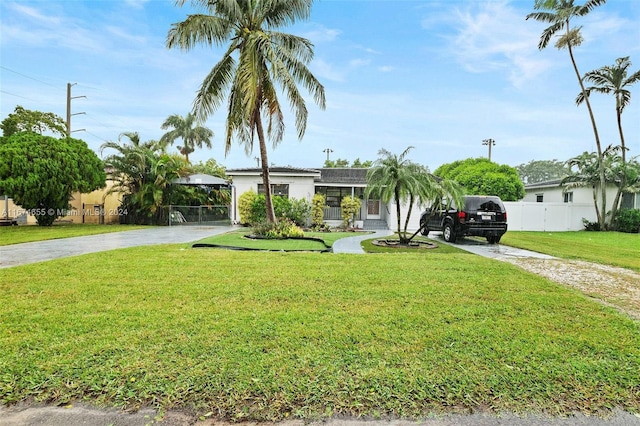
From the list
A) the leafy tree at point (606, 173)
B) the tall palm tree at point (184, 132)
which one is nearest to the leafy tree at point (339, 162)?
the tall palm tree at point (184, 132)

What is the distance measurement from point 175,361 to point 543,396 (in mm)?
2927

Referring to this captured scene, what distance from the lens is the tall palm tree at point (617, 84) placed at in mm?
18641

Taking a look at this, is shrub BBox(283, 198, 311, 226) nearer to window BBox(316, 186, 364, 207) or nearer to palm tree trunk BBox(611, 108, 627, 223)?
window BBox(316, 186, 364, 207)

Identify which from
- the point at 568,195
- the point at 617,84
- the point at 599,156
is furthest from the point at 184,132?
the point at 617,84

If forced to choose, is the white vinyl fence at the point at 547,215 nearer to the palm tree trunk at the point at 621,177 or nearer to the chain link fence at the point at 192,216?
the palm tree trunk at the point at 621,177

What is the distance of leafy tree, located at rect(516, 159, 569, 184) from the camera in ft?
229

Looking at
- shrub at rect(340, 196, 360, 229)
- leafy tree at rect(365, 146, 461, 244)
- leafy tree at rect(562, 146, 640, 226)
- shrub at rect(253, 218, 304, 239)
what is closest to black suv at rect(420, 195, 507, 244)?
leafy tree at rect(365, 146, 461, 244)

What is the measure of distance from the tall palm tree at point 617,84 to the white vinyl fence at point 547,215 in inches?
59.8

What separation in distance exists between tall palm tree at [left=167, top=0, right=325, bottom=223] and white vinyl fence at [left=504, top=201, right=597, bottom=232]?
14594mm

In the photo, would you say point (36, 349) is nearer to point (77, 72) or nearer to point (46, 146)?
point (46, 146)

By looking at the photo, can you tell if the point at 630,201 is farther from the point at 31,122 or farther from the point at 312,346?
the point at 31,122

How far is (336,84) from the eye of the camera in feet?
54.9

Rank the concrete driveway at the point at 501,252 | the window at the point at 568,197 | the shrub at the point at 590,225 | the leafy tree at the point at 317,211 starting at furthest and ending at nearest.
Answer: the window at the point at 568,197 → the shrub at the point at 590,225 → the leafy tree at the point at 317,211 → the concrete driveway at the point at 501,252

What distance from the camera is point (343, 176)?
22641 millimetres
